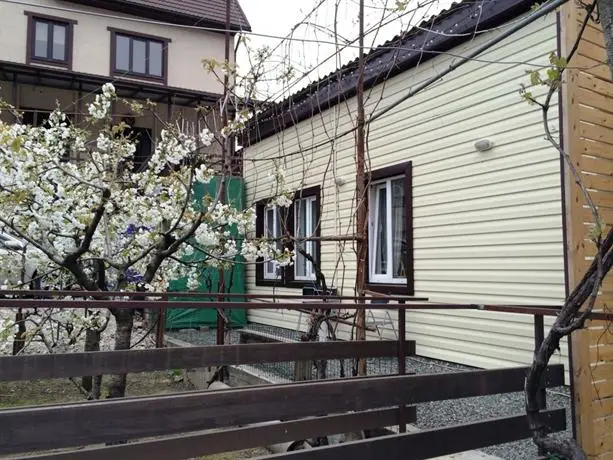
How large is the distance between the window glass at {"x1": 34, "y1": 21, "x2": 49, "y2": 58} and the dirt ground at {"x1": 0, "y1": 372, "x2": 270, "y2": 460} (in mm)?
12805

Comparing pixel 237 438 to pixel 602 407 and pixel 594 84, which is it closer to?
pixel 602 407

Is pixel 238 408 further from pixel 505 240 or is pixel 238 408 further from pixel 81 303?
pixel 505 240

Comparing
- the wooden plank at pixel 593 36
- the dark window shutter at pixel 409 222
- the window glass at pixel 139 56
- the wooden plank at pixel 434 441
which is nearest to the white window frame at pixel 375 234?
Answer: the dark window shutter at pixel 409 222

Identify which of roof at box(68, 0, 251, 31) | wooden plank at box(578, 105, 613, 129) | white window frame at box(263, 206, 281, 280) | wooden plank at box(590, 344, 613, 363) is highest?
roof at box(68, 0, 251, 31)

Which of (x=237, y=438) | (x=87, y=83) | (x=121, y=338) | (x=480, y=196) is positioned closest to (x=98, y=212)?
(x=121, y=338)

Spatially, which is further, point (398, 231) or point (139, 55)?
point (139, 55)

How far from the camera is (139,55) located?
58.0 ft

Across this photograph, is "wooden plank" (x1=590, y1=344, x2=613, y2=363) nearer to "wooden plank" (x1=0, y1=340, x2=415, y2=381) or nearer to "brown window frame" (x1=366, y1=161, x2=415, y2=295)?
"wooden plank" (x1=0, y1=340, x2=415, y2=381)

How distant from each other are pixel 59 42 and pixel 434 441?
1798 centimetres

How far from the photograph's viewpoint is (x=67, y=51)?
53.6ft

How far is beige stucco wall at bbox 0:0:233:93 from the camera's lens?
1555cm

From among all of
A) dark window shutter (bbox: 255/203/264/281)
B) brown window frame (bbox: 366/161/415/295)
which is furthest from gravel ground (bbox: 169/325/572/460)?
dark window shutter (bbox: 255/203/264/281)

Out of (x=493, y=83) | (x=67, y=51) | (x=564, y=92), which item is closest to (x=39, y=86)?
(x=67, y=51)

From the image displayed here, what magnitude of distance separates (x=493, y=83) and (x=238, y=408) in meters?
4.49
